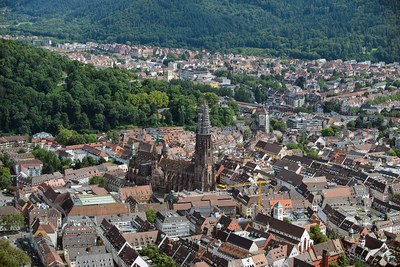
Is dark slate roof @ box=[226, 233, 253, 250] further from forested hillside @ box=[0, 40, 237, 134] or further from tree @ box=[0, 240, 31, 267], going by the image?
forested hillside @ box=[0, 40, 237, 134]

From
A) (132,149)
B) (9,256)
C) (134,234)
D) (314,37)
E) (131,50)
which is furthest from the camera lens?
(314,37)

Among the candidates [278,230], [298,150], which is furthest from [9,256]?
[298,150]

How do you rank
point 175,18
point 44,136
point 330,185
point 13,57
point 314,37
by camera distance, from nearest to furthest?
point 330,185 < point 44,136 < point 13,57 < point 314,37 < point 175,18

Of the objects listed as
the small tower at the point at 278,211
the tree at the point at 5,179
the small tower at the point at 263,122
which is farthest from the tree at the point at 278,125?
the tree at the point at 5,179

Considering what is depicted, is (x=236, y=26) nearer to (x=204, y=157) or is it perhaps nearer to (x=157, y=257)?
(x=204, y=157)

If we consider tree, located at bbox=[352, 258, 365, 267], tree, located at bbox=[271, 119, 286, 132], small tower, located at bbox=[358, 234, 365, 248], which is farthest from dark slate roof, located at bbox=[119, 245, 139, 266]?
tree, located at bbox=[271, 119, 286, 132]

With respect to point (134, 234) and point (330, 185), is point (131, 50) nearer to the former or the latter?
point (330, 185)
